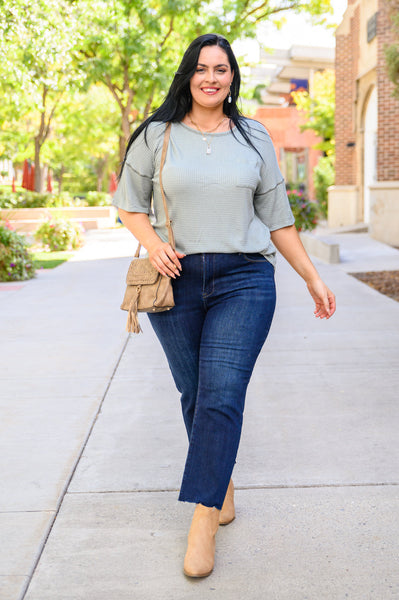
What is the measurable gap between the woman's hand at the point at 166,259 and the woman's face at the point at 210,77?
1.99 feet

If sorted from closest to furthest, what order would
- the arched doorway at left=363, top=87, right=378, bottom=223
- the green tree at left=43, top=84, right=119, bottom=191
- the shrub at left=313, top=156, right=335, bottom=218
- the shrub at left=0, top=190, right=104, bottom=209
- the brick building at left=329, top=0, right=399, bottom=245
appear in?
the brick building at left=329, top=0, right=399, bottom=245 → the arched doorway at left=363, top=87, right=378, bottom=223 → the shrub at left=0, top=190, right=104, bottom=209 → the shrub at left=313, top=156, right=335, bottom=218 → the green tree at left=43, top=84, right=119, bottom=191

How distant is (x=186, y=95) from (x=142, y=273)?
0.75 meters

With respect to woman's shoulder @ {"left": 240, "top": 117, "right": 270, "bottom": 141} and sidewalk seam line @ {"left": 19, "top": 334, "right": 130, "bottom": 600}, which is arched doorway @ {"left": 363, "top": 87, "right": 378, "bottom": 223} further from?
woman's shoulder @ {"left": 240, "top": 117, "right": 270, "bottom": 141}

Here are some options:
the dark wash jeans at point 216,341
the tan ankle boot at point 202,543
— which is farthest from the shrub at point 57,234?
→ the tan ankle boot at point 202,543

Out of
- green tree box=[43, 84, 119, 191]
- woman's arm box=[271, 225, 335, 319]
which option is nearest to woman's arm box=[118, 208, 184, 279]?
woman's arm box=[271, 225, 335, 319]

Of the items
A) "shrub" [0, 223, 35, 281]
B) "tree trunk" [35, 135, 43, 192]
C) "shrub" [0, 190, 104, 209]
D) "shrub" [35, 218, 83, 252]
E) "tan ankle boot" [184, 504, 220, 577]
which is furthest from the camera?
"tree trunk" [35, 135, 43, 192]

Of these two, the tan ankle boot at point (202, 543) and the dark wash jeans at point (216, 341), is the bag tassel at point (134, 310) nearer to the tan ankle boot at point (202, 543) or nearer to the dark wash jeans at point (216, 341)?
the dark wash jeans at point (216, 341)

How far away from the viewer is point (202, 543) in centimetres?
300

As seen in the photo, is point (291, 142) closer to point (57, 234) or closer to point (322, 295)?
point (57, 234)

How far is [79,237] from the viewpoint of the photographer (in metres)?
18.7

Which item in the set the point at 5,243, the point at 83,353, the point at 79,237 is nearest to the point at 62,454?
the point at 83,353

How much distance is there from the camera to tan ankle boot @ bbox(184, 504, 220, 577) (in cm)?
294

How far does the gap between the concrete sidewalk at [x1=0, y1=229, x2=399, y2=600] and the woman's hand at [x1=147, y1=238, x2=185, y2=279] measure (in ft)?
Answer: 3.68

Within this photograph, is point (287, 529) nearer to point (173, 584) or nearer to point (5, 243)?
point (173, 584)
